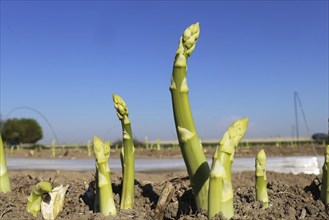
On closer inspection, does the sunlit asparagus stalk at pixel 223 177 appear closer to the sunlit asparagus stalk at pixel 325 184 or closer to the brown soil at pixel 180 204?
the brown soil at pixel 180 204

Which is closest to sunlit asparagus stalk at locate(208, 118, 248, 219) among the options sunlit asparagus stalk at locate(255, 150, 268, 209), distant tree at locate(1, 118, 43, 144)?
sunlit asparagus stalk at locate(255, 150, 268, 209)

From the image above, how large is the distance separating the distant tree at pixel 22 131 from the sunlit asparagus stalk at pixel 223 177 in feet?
122

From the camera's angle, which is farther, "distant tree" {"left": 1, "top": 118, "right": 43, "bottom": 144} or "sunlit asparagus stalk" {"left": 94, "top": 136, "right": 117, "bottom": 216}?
"distant tree" {"left": 1, "top": 118, "right": 43, "bottom": 144}

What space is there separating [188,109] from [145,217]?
2.15ft

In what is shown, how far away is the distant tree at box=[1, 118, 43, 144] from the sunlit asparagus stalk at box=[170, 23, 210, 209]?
1456 inches

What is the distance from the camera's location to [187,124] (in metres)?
1.82

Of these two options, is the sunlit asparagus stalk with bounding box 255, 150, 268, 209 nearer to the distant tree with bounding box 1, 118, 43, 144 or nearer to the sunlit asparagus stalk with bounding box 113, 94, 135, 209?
the sunlit asparagus stalk with bounding box 113, 94, 135, 209

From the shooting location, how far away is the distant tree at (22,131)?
121ft

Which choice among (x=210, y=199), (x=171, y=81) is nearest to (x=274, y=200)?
(x=210, y=199)

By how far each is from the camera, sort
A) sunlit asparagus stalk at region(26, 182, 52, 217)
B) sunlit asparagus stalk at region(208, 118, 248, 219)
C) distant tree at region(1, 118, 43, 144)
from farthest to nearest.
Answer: distant tree at region(1, 118, 43, 144) < sunlit asparagus stalk at region(26, 182, 52, 217) < sunlit asparagus stalk at region(208, 118, 248, 219)

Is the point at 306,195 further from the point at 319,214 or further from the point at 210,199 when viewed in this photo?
the point at 210,199

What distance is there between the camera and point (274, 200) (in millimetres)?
Result: 2172

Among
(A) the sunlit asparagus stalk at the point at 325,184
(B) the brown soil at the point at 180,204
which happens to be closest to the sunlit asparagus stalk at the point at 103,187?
(B) the brown soil at the point at 180,204

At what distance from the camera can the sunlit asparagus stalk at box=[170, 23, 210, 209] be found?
1.80m
